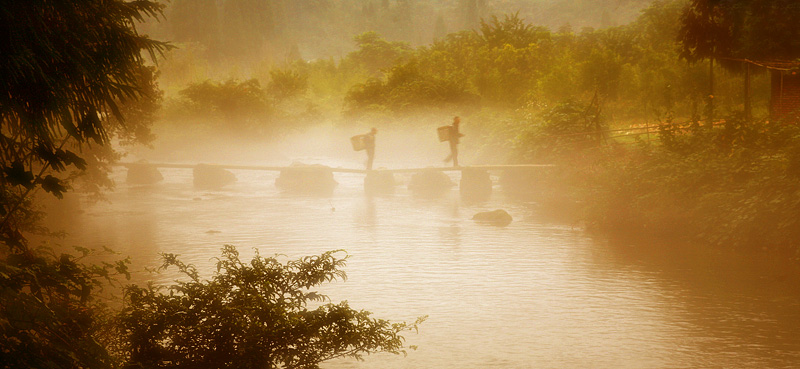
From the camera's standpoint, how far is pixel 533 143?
111 feet

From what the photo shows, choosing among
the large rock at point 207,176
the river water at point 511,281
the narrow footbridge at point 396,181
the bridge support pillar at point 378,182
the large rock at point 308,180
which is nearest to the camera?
the river water at point 511,281

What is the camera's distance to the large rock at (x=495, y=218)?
2481cm

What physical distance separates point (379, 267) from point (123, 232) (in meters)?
10.1

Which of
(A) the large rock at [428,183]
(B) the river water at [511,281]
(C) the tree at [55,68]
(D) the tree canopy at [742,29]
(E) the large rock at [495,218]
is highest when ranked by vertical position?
(D) the tree canopy at [742,29]

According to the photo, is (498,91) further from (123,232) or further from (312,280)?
(312,280)

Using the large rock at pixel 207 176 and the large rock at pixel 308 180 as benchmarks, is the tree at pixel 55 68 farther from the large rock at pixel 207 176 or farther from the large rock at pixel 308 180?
the large rock at pixel 207 176

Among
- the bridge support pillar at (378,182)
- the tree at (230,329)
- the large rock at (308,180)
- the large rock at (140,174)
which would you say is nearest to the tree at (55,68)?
the tree at (230,329)

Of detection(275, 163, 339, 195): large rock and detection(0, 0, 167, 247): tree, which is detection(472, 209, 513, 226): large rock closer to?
detection(275, 163, 339, 195): large rock

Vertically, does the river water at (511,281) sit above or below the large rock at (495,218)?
below

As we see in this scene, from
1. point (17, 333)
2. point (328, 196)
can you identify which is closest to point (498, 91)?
point (328, 196)

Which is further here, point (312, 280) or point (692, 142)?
point (692, 142)

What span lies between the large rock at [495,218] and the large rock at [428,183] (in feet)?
26.3

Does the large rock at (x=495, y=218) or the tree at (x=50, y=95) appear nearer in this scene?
the tree at (x=50, y=95)

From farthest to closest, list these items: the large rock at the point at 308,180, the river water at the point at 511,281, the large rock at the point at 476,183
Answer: the large rock at the point at 308,180 < the large rock at the point at 476,183 < the river water at the point at 511,281
